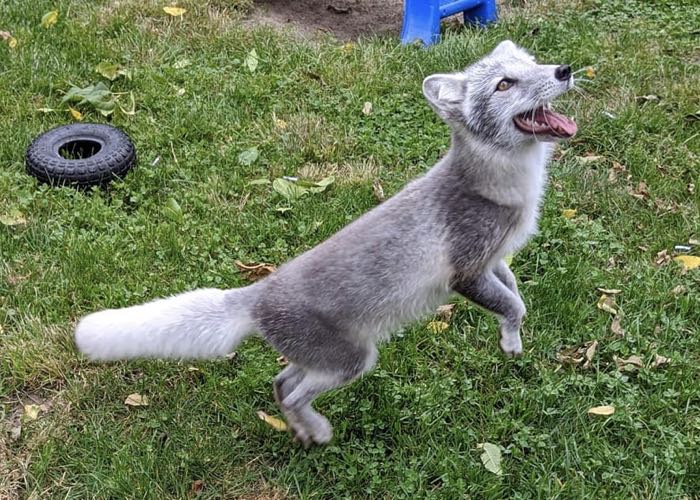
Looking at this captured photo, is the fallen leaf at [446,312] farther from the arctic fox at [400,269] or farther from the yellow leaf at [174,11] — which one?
the yellow leaf at [174,11]

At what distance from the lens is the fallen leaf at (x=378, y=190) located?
4.90 meters

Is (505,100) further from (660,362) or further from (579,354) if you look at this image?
(660,362)

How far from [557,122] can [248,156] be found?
8.05 feet

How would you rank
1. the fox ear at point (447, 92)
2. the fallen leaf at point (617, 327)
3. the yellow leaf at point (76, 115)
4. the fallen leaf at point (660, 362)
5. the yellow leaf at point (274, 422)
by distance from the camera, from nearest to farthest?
the fox ear at point (447, 92) < the yellow leaf at point (274, 422) < the fallen leaf at point (660, 362) < the fallen leaf at point (617, 327) < the yellow leaf at point (76, 115)

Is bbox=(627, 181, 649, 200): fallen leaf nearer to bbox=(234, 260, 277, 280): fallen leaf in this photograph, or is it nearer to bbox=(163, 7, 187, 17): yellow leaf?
bbox=(234, 260, 277, 280): fallen leaf

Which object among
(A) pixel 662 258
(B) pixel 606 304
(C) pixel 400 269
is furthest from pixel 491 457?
(A) pixel 662 258

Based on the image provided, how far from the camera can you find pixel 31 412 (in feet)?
12.1

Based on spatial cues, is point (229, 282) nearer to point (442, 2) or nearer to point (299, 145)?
point (299, 145)

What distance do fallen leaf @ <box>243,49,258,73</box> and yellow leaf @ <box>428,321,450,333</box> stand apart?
274 centimetres

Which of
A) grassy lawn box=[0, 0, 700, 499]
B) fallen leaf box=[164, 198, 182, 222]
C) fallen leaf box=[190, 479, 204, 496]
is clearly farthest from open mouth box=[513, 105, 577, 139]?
fallen leaf box=[164, 198, 182, 222]

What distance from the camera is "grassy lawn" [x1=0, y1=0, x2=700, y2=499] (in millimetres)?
3537

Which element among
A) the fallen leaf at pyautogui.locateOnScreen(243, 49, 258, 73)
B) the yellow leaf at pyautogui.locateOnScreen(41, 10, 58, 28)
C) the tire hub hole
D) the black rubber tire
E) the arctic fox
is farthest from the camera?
the yellow leaf at pyautogui.locateOnScreen(41, 10, 58, 28)

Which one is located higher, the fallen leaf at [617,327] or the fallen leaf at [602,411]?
the fallen leaf at [617,327]

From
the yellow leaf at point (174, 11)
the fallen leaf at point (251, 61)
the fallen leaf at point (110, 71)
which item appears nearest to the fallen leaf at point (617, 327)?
the fallen leaf at point (251, 61)
